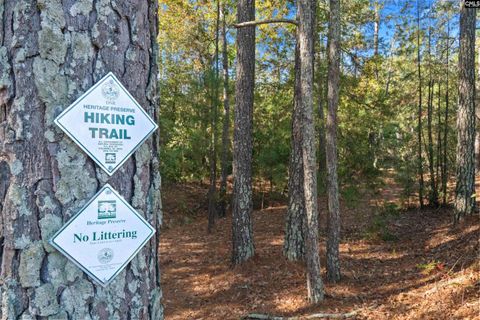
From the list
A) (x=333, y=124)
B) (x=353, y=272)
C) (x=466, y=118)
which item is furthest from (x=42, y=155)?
(x=466, y=118)

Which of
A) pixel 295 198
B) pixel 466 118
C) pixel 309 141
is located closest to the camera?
pixel 309 141

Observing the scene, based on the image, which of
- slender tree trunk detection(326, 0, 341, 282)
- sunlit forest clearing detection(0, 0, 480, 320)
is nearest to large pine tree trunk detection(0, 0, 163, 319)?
sunlit forest clearing detection(0, 0, 480, 320)

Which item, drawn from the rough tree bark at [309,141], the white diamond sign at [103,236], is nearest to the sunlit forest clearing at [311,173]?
the rough tree bark at [309,141]

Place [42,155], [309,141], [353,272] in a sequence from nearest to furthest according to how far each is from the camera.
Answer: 1. [42,155]
2. [309,141]
3. [353,272]

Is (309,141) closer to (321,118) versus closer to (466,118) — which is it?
(321,118)

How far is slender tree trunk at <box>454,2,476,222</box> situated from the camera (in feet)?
29.9

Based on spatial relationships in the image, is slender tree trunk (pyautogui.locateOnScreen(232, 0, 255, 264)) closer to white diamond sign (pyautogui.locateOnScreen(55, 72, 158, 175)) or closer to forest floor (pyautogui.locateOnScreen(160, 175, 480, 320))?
forest floor (pyautogui.locateOnScreen(160, 175, 480, 320))

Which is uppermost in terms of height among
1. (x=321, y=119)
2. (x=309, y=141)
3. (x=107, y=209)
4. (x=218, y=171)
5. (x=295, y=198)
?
(x=321, y=119)

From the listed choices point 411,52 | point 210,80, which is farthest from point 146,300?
point 411,52

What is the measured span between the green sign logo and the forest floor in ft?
14.6

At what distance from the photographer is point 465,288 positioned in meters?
4.89

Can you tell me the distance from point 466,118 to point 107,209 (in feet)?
33.0

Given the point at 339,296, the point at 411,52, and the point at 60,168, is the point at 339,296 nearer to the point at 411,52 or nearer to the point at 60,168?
the point at 60,168

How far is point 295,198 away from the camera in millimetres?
7453
